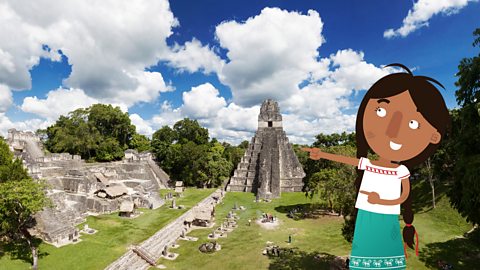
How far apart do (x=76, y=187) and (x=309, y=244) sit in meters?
27.2

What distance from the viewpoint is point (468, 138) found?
11.6 meters

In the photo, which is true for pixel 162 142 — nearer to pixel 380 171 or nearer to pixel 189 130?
pixel 189 130

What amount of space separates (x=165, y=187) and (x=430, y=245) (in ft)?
126

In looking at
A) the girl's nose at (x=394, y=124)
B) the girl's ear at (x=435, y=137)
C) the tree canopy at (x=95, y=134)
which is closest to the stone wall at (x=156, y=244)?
the girl's nose at (x=394, y=124)

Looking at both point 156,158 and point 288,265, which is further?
point 156,158

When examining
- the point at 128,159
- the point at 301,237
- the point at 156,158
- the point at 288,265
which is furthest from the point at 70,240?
the point at 156,158

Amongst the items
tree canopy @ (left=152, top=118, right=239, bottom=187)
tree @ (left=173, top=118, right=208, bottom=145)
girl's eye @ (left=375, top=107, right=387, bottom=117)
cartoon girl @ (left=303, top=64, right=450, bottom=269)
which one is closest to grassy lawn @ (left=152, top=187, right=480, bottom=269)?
cartoon girl @ (left=303, top=64, right=450, bottom=269)

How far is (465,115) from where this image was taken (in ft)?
38.2

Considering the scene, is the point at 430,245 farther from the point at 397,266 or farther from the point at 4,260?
the point at 4,260

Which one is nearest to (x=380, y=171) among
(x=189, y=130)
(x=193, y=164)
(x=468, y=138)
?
(x=468, y=138)

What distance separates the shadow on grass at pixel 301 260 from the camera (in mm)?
16531

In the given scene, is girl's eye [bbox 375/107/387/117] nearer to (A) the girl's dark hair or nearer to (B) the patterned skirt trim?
(A) the girl's dark hair

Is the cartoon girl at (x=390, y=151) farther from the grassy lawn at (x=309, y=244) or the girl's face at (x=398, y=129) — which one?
the grassy lawn at (x=309, y=244)

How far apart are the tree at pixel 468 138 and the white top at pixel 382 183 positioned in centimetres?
576
